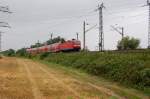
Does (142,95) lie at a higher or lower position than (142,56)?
lower

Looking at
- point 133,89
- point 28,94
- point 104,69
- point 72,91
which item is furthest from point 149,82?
point 104,69

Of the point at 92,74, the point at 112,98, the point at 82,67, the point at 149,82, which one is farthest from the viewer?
the point at 82,67

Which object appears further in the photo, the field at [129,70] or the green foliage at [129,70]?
the green foliage at [129,70]

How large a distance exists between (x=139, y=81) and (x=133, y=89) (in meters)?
0.84

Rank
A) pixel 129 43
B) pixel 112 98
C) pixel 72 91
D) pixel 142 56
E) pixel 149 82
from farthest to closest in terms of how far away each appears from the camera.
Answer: pixel 129 43
pixel 142 56
pixel 149 82
pixel 72 91
pixel 112 98

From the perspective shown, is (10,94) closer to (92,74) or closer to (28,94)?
(28,94)

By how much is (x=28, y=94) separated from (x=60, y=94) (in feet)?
4.79

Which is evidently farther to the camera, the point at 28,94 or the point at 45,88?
the point at 45,88

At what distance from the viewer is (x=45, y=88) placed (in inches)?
842

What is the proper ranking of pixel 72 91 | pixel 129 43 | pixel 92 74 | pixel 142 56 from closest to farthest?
pixel 72 91, pixel 142 56, pixel 92 74, pixel 129 43

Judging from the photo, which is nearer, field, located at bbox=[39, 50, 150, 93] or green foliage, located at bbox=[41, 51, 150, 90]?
field, located at bbox=[39, 50, 150, 93]

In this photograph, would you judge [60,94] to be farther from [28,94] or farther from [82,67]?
[82,67]

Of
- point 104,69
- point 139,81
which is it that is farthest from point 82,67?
point 139,81

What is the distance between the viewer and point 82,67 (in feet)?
135
